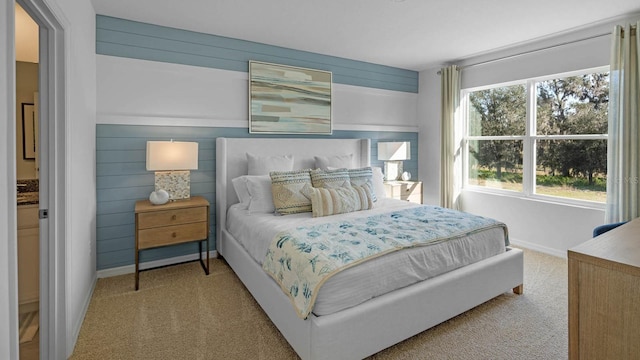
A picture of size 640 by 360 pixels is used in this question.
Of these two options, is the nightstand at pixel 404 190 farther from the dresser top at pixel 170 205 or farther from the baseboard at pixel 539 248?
the dresser top at pixel 170 205

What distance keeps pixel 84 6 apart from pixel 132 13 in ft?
1.67

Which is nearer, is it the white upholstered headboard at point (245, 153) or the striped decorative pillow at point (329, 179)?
the striped decorative pillow at point (329, 179)

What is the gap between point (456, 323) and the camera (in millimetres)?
2359

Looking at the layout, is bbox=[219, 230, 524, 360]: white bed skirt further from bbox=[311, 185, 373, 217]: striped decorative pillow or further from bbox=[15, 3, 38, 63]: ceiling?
bbox=[15, 3, 38, 63]: ceiling

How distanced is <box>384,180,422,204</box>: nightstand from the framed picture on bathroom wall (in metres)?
3.79

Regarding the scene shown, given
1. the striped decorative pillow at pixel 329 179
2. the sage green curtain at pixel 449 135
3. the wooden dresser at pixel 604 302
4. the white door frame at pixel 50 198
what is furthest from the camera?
the sage green curtain at pixel 449 135

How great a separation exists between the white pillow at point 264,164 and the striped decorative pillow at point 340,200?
2.53 feet

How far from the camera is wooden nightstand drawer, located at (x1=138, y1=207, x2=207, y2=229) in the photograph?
2.91 m

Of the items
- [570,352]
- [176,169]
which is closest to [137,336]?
[176,169]

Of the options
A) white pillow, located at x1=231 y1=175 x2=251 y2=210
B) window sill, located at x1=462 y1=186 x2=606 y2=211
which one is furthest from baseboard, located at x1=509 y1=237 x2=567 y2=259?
white pillow, located at x1=231 y1=175 x2=251 y2=210

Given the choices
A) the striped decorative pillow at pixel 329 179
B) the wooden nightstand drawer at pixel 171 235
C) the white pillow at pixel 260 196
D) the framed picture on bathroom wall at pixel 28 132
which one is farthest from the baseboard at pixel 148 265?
the striped decorative pillow at pixel 329 179

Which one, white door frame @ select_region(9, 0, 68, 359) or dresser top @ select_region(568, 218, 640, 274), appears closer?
dresser top @ select_region(568, 218, 640, 274)

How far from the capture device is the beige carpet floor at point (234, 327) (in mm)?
2043

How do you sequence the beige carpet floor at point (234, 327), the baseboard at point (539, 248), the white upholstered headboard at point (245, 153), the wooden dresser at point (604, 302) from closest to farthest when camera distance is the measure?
the wooden dresser at point (604, 302) → the beige carpet floor at point (234, 327) → the white upholstered headboard at point (245, 153) → the baseboard at point (539, 248)
